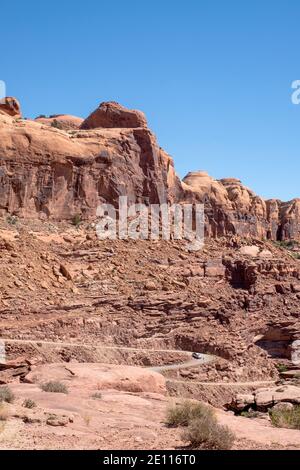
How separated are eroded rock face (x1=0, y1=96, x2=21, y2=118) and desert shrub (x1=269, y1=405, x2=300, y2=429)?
37777 mm

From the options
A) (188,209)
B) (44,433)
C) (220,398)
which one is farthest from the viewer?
(188,209)

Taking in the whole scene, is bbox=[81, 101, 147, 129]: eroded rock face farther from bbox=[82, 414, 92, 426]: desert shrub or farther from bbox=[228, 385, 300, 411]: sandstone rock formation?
bbox=[82, 414, 92, 426]: desert shrub

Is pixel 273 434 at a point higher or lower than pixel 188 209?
lower

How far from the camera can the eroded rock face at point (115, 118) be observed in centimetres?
5250

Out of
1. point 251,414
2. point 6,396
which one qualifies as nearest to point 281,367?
point 251,414

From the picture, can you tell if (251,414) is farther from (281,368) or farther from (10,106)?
(10,106)

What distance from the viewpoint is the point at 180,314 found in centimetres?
3675

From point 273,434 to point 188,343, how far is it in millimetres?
23430

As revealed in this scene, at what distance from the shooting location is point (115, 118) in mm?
52625

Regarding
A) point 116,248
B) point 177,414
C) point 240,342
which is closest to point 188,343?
point 240,342

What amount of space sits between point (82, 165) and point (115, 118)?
1000cm

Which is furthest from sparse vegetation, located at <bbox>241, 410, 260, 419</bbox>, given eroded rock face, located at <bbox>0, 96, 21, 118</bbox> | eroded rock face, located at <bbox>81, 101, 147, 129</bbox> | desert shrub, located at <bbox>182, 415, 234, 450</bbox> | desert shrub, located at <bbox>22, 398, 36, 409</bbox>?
eroded rock face, located at <bbox>81, 101, 147, 129</bbox>

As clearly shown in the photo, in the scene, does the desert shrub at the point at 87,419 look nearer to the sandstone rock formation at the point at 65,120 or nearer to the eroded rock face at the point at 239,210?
the eroded rock face at the point at 239,210

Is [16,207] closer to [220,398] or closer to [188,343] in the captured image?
[188,343]
